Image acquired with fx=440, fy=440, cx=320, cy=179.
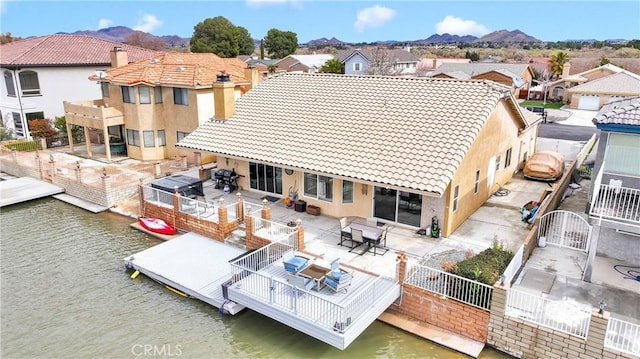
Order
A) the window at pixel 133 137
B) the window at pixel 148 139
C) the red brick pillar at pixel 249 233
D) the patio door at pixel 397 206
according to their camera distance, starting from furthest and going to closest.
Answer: the window at pixel 133 137
the window at pixel 148 139
the patio door at pixel 397 206
the red brick pillar at pixel 249 233

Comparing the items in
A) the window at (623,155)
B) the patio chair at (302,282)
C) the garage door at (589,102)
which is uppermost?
the window at (623,155)

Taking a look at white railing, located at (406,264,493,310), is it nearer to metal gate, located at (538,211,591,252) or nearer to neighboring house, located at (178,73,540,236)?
neighboring house, located at (178,73,540,236)

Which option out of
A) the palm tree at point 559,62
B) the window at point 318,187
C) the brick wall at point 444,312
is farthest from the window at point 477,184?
the palm tree at point 559,62

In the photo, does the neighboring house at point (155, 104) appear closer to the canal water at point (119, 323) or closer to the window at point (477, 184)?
the canal water at point (119, 323)

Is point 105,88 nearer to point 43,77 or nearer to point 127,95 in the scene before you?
point 127,95

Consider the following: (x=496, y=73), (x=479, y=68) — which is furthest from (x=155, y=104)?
(x=479, y=68)
